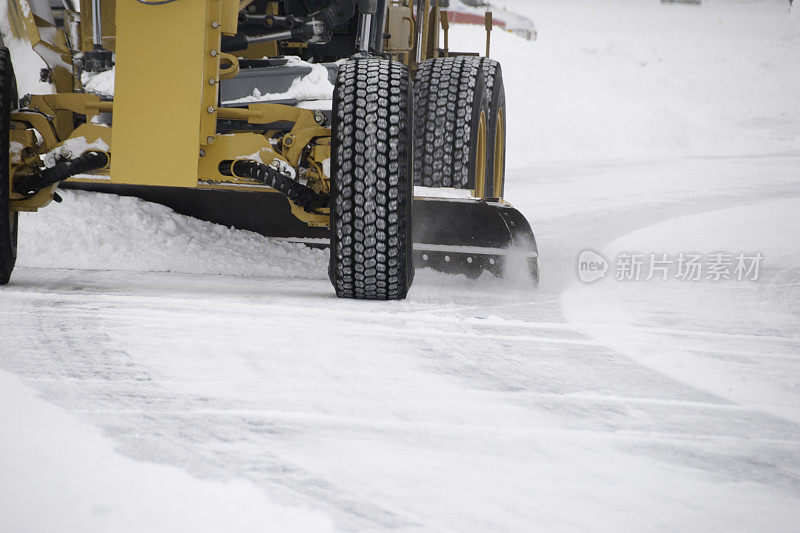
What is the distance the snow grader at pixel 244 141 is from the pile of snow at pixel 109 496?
1.91 metres

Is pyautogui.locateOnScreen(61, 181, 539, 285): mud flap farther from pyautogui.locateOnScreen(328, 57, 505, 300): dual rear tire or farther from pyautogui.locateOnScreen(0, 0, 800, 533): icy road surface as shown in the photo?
pyautogui.locateOnScreen(328, 57, 505, 300): dual rear tire

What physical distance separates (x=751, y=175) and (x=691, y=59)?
10643mm

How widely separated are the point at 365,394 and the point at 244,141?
1759 mm

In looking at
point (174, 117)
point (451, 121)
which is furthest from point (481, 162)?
point (174, 117)

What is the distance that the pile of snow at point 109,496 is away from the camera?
1.61 meters

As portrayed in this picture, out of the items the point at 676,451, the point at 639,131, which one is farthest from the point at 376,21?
the point at 639,131

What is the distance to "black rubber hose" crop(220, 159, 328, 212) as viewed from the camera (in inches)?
150

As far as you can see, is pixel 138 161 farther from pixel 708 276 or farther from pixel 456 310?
pixel 708 276

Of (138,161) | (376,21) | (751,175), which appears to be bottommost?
(751,175)

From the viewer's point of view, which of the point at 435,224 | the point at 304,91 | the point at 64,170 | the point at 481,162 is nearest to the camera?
the point at 64,170

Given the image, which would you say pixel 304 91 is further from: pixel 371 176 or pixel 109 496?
pixel 109 496

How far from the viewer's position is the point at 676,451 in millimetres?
2113

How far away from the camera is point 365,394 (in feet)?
8.10

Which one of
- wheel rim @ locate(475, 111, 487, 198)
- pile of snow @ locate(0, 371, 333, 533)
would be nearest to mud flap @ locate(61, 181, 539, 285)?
wheel rim @ locate(475, 111, 487, 198)
